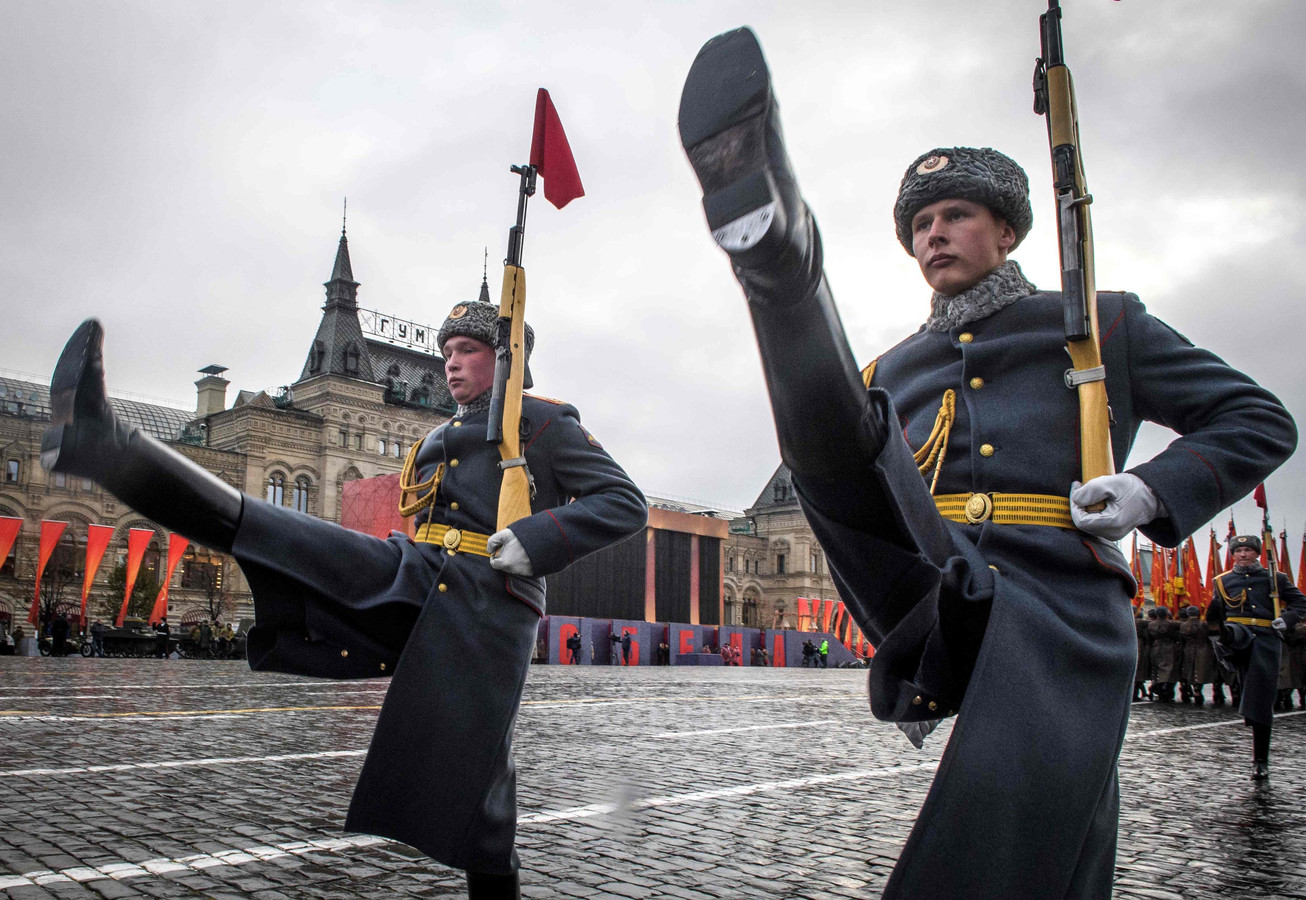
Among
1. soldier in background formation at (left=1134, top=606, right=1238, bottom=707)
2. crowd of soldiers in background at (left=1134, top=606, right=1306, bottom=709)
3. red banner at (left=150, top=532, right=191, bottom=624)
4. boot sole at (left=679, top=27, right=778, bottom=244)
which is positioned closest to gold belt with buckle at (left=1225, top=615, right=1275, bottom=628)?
crowd of soldiers in background at (left=1134, top=606, right=1306, bottom=709)

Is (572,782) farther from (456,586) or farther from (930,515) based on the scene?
(930,515)

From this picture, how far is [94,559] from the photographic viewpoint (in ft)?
89.4

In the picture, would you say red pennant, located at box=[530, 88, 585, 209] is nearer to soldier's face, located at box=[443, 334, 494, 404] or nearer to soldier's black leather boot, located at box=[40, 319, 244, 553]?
soldier's face, located at box=[443, 334, 494, 404]

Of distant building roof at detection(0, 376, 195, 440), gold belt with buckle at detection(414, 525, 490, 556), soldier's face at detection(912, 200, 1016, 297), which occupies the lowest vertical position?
gold belt with buckle at detection(414, 525, 490, 556)

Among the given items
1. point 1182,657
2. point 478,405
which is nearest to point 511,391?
point 478,405

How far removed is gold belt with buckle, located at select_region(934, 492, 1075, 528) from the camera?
192 cm

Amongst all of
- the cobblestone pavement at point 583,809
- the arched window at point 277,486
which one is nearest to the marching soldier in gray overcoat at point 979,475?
the cobblestone pavement at point 583,809

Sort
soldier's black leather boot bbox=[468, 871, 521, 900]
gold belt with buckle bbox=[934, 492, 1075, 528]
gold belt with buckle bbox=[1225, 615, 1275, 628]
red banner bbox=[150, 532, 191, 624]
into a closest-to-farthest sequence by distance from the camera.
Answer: gold belt with buckle bbox=[934, 492, 1075, 528], soldier's black leather boot bbox=[468, 871, 521, 900], gold belt with buckle bbox=[1225, 615, 1275, 628], red banner bbox=[150, 532, 191, 624]

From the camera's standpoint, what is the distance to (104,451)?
224cm

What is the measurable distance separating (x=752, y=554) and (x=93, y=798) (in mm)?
78936

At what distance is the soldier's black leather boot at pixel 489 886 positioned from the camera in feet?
9.34

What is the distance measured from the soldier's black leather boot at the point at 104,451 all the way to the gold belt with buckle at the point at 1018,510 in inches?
65.9

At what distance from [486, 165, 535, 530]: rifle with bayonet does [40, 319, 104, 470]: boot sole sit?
1.29 metres

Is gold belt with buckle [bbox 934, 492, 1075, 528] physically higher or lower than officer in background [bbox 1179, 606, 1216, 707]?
higher
